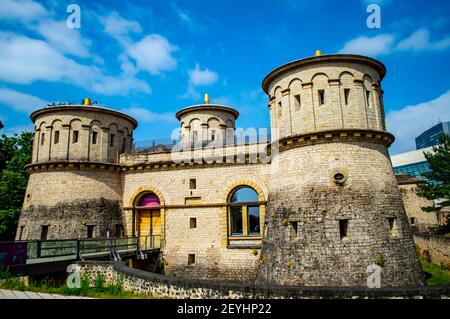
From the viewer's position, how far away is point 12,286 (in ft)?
27.8

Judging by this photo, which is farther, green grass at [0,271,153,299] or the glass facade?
the glass facade

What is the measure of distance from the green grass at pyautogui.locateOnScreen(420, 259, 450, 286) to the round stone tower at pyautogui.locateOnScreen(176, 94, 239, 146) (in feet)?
50.3

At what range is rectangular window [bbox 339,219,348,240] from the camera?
1259 centimetres

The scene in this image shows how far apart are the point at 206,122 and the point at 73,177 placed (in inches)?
418

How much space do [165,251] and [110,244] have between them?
371 cm

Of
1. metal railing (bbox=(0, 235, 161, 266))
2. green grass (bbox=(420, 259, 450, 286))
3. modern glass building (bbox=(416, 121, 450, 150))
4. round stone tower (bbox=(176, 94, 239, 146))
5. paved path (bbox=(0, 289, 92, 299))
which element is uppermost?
modern glass building (bbox=(416, 121, 450, 150))

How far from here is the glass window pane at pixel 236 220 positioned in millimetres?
18484

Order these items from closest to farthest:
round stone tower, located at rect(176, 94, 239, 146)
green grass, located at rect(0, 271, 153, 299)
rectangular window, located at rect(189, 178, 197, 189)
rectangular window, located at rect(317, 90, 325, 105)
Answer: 1. green grass, located at rect(0, 271, 153, 299)
2. rectangular window, located at rect(317, 90, 325, 105)
3. rectangular window, located at rect(189, 178, 197, 189)
4. round stone tower, located at rect(176, 94, 239, 146)

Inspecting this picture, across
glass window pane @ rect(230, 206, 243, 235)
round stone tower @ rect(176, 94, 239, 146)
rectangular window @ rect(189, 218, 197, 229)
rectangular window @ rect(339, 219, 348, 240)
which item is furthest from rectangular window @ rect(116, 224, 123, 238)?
rectangular window @ rect(339, 219, 348, 240)

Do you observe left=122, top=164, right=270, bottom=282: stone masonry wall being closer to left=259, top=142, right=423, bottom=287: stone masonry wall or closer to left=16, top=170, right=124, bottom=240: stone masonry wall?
left=16, top=170, right=124, bottom=240: stone masonry wall

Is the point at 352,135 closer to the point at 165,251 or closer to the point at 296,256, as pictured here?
the point at 296,256

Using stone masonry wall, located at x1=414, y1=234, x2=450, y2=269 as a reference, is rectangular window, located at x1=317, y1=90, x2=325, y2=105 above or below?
above

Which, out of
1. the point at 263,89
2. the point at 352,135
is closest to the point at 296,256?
→ the point at 352,135

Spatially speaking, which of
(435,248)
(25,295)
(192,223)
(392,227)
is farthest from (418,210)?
(25,295)
